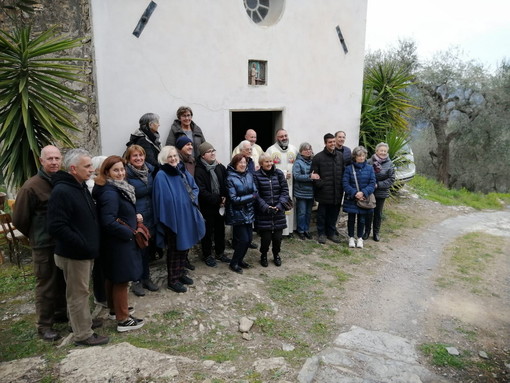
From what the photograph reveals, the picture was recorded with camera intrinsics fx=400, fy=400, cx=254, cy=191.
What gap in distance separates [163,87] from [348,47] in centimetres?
372

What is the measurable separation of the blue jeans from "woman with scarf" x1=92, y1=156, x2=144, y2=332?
11.8ft

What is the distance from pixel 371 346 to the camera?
13.1ft

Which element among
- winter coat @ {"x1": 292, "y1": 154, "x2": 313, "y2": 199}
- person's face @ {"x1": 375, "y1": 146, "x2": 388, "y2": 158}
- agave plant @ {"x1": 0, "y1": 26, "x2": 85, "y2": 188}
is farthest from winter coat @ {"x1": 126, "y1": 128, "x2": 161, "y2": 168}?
person's face @ {"x1": 375, "y1": 146, "x2": 388, "y2": 158}

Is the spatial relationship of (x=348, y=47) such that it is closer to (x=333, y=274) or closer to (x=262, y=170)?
(x=262, y=170)

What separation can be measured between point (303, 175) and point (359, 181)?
905 millimetres

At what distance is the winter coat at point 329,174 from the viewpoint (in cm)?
653

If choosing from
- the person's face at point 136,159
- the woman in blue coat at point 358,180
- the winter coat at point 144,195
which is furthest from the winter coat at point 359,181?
the person's face at point 136,159

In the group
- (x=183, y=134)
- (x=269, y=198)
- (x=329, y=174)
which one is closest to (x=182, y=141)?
(x=183, y=134)

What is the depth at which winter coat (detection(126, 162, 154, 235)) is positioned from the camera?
14.2 feet

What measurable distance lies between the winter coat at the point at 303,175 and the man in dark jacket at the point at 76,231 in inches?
148

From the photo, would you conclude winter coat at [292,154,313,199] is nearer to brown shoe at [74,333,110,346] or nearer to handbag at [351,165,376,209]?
handbag at [351,165,376,209]

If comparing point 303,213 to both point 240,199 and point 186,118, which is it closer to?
point 240,199

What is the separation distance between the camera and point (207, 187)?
206 inches

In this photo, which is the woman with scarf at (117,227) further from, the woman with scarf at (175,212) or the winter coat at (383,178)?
the winter coat at (383,178)
